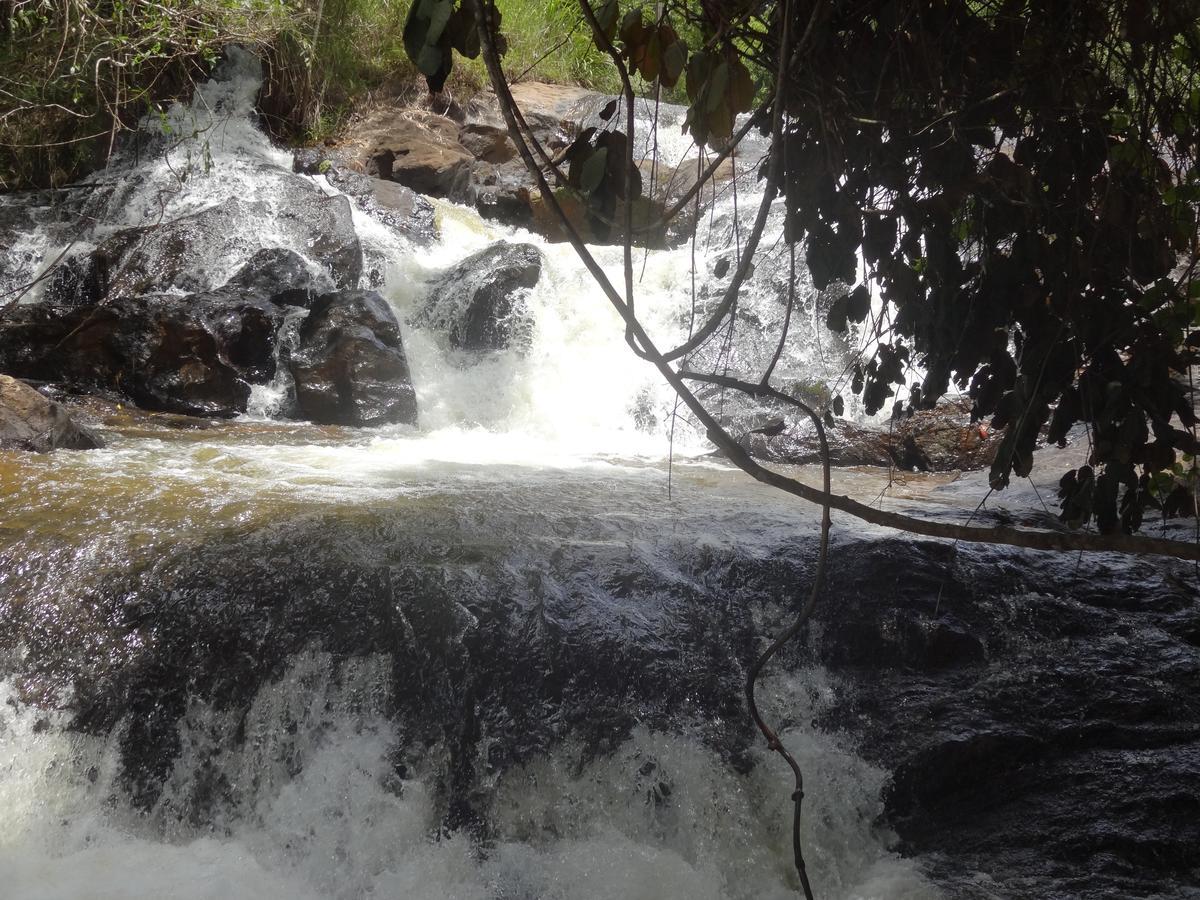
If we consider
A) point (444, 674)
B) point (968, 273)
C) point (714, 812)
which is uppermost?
point (968, 273)

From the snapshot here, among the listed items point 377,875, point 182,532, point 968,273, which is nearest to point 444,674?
point 377,875

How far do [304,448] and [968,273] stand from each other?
4168mm

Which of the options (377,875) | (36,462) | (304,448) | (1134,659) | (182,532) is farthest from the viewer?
(304,448)

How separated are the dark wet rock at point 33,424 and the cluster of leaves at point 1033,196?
4.12 metres

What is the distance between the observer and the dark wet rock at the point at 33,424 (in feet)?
15.3

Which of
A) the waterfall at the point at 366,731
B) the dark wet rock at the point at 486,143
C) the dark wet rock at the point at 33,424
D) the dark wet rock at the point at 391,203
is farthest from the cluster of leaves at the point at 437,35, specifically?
the dark wet rock at the point at 486,143

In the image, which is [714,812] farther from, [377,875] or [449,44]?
[449,44]

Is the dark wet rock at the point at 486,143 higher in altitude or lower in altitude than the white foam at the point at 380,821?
higher

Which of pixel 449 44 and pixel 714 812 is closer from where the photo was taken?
pixel 449 44

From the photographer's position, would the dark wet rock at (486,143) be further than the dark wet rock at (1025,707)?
Yes

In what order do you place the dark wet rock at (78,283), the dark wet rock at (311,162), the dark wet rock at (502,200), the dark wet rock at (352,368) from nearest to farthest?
the dark wet rock at (352,368) → the dark wet rock at (78,283) → the dark wet rock at (311,162) → the dark wet rock at (502,200)

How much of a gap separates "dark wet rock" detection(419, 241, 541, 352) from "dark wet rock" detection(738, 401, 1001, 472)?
8.50 ft

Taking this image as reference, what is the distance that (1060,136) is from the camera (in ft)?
7.28

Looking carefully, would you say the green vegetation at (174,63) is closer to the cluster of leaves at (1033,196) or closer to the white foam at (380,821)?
the cluster of leaves at (1033,196)
